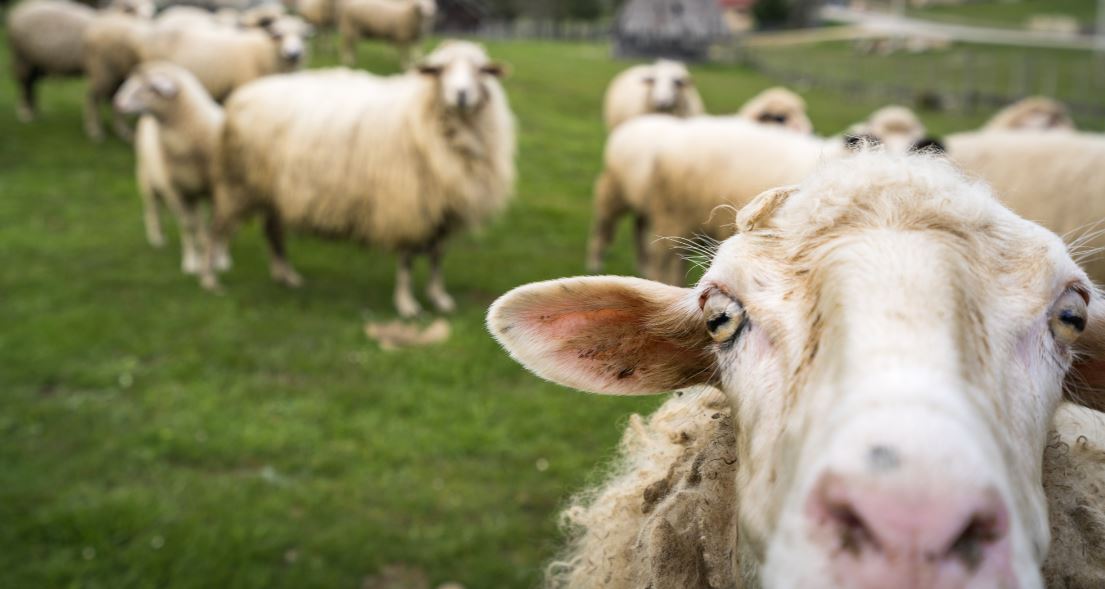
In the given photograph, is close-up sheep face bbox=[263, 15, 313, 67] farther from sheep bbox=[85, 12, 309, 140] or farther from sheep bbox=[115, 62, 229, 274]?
sheep bbox=[115, 62, 229, 274]

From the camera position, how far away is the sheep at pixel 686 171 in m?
5.92

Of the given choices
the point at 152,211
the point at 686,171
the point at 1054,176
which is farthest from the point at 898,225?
the point at 152,211

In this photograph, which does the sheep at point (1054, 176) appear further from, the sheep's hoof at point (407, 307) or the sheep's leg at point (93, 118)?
the sheep's leg at point (93, 118)

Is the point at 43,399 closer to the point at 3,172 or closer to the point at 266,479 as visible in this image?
the point at 266,479

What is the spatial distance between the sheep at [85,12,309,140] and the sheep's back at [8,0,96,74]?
1.54 feet

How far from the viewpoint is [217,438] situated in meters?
4.46

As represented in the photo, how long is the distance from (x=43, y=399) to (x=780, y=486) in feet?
16.7

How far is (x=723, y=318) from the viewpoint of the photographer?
1451mm

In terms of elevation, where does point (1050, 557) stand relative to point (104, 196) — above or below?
above

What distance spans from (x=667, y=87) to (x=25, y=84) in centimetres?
1069

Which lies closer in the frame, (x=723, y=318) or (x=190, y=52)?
(x=723, y=318)

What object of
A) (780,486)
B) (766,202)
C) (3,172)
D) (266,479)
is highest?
(766,202)

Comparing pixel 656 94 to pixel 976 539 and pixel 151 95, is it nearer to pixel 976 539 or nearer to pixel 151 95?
pixel 151 95

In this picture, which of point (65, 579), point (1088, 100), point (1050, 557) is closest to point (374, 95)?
point (65, 579)
